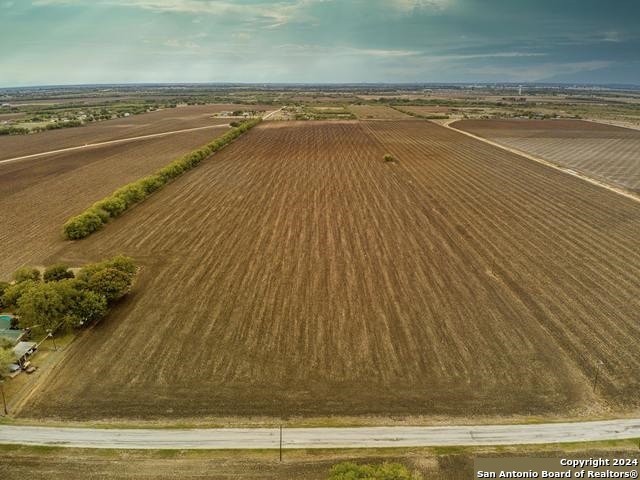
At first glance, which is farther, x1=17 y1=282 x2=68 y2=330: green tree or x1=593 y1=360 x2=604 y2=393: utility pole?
x1=17 y1=282 x2=68 y2=330: green tree

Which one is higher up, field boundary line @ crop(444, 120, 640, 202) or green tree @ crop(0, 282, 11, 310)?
field boundary line @ crop(444, 120, 640, 202)

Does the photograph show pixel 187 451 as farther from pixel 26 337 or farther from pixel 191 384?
pixel 26 337

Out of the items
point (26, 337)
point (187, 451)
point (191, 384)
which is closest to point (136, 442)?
point (187, 451)

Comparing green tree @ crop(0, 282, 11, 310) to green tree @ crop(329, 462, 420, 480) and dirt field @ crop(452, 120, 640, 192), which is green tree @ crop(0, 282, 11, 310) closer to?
green tree @ crop(329, 462, 420, 480)

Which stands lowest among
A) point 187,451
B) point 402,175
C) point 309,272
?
point 187,451

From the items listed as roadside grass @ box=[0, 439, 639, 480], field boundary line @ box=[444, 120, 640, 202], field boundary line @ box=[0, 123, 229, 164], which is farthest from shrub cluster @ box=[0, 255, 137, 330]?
field boundary line @ box=[0, 123, 229, 164]

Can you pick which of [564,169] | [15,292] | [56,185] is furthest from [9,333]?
[564,169]

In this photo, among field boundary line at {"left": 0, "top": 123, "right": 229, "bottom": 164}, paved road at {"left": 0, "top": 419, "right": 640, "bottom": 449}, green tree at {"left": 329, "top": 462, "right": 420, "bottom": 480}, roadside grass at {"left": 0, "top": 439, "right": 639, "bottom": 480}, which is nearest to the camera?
green tree at {"left": 329, "top": 462, "right": 420, "bottom": 480}
